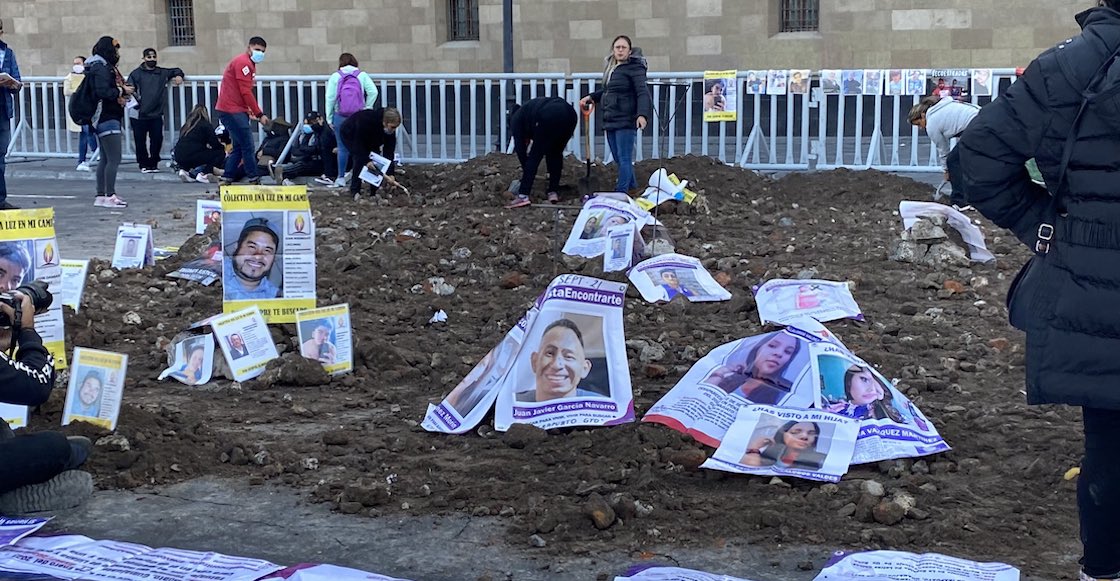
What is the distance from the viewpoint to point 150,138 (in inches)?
712

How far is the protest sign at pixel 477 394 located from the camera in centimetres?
573

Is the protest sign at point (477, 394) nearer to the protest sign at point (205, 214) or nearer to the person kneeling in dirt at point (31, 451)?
the person kneeling in dirt at point (31, 451)

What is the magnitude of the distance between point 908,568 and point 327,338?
3.62 m

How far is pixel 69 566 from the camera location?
432 centimetres

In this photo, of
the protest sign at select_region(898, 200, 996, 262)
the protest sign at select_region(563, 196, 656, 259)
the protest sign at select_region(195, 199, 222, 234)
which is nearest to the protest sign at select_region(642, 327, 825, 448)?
the protest sign at select_region(563, 196, 656, 259)

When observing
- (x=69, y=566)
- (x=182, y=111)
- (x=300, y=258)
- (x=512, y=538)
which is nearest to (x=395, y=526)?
(x=512, y=538)

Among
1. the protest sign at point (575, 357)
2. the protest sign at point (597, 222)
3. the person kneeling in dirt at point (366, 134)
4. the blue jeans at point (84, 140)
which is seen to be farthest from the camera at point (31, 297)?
the blue jeans at point (84, 140)

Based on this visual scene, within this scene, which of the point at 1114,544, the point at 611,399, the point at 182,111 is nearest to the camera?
the point at 1114,544

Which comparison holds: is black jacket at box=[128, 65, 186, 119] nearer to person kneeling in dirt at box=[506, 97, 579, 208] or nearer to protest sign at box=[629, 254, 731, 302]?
person kneeling in dirt at box=[506, 97, 579, 208]

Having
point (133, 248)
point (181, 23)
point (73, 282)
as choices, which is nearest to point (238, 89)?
point (133, 248)

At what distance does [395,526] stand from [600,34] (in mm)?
18272

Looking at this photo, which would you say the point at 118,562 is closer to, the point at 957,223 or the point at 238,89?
the point at 957,223

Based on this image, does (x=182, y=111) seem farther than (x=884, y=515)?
Yes

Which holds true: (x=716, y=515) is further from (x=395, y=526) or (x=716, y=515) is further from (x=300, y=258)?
(x=300, y=258)
